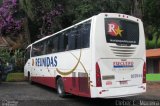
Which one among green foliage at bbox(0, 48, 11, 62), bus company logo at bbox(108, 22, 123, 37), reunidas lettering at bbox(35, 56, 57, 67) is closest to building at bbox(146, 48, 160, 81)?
reunidas lettering at bbox(35, 56, 57, 67)

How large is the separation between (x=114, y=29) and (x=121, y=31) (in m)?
0.33

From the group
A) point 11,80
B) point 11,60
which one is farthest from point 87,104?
point 11,60

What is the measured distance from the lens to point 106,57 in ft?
43.3

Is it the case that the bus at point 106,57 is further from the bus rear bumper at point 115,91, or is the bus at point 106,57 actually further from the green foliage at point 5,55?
the green foliage at point 5,55

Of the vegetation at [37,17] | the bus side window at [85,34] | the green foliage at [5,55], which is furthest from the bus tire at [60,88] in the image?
the green foliage at [5,55]

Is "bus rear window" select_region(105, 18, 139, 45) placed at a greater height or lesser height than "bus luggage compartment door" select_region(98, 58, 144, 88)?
greater

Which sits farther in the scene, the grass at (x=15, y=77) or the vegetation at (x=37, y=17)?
the vegetation at (x=37, y=17)

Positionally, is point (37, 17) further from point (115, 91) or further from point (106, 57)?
point (115, 91)

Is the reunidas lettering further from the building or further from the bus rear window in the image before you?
the building

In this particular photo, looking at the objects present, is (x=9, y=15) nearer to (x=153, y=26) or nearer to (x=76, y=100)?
(x=153, y=26)

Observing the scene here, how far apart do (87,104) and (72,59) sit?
1865mm

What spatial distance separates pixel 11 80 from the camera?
25.9 m

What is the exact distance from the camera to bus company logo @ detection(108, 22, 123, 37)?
13.4 meters

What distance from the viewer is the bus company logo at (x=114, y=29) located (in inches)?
529
